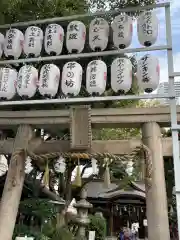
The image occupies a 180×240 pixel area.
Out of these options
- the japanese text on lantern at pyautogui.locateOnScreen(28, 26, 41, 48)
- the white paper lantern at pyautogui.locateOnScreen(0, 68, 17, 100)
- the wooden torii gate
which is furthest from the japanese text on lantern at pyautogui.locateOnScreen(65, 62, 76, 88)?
the white paper lantern at pyautogui.locateOnScreen(0, 68, 17, 100)

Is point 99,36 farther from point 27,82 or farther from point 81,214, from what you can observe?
point 81,214

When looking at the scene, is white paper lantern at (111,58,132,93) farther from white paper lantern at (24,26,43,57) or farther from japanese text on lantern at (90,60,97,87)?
white paper lantern at (24,26,43,57)

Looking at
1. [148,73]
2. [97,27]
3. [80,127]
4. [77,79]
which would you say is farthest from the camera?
[97,27]

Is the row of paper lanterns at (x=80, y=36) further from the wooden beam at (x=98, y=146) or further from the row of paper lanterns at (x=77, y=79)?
the wooden beam at (x=98, y=146)

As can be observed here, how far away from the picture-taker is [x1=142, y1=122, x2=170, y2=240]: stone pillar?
4.34 metres

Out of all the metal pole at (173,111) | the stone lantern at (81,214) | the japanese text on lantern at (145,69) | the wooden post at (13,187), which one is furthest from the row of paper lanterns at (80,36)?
the stone lantern at (81,214)

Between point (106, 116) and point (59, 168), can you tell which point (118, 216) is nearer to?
point (59, 168)

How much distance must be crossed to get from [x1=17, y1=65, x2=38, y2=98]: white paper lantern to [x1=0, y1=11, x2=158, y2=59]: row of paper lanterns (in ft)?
1.59

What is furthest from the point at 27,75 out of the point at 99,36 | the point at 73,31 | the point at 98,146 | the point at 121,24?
the point at 121,24

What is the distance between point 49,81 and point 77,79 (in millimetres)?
465

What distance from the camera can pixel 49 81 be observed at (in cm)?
498

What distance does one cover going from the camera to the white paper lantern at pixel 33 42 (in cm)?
538

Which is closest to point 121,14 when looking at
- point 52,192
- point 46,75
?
point 46,75

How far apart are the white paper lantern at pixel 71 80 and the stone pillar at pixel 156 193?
1.31 metres
